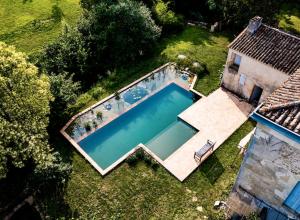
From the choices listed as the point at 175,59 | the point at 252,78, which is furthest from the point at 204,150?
the point at 175,59

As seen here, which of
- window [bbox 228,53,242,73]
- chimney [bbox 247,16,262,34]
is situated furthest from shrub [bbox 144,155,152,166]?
chimney [bbox 247,16,262,34]

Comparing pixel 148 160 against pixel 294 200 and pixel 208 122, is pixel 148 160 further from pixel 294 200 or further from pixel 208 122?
pixel 294 200

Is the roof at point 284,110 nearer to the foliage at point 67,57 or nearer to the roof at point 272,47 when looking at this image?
the roof at point 272,47

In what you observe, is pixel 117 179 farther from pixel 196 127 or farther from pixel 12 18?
pixel 12 18

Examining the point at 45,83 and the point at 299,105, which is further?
the point at 45,83

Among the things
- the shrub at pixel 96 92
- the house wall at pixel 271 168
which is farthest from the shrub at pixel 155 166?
the shrub at pixel 96 92

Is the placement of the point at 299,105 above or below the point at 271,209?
above

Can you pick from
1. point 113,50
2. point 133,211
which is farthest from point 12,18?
point 133,211
